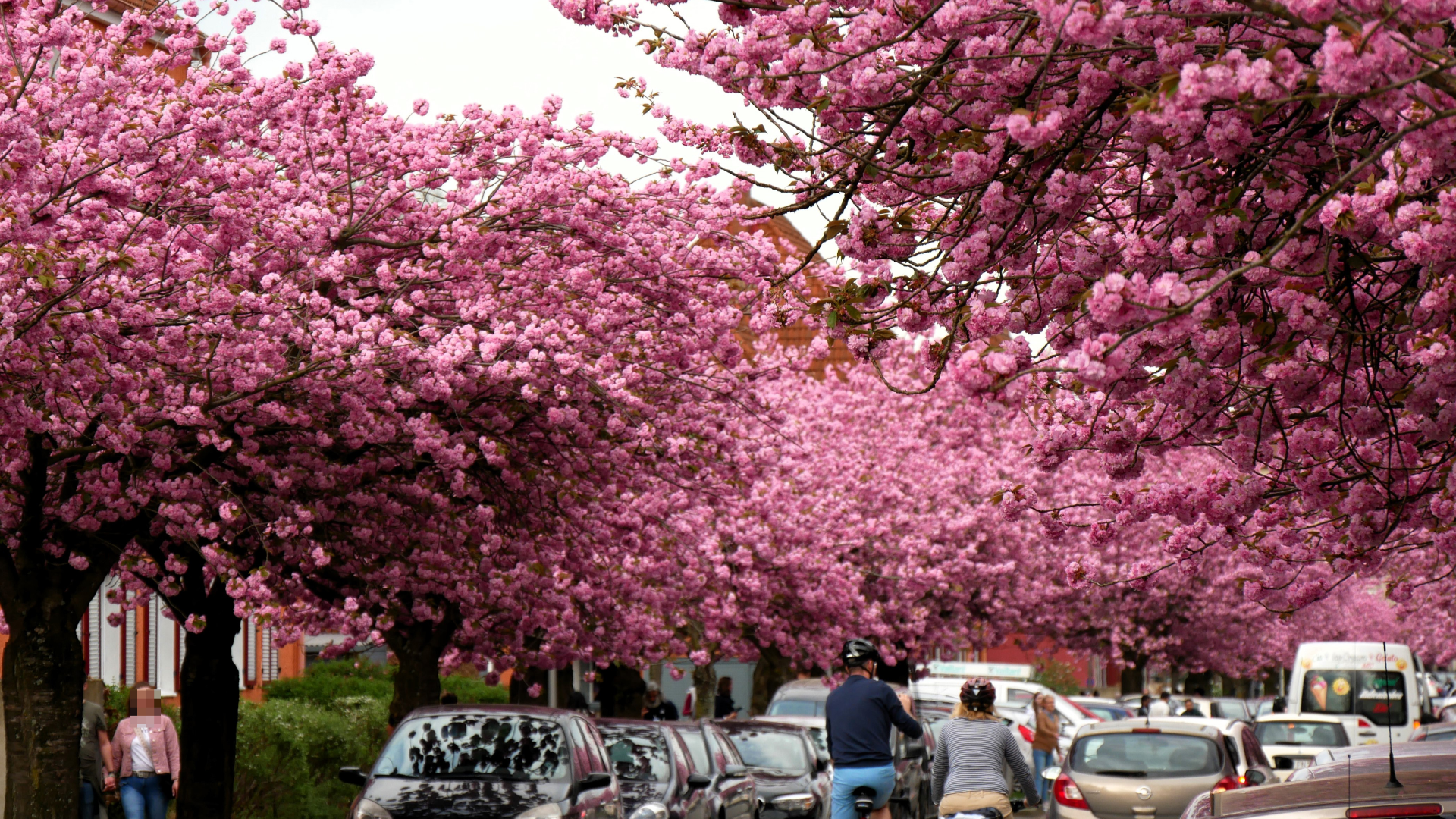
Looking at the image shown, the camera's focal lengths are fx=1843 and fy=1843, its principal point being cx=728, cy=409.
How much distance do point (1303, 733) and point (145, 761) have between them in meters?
17.2

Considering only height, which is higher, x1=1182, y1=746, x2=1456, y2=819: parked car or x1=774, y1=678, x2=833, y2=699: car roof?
x1=1182, y1=746, x2=1456, y2=819: parked car

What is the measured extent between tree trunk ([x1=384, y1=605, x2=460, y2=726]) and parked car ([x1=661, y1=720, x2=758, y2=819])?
4.13 metres

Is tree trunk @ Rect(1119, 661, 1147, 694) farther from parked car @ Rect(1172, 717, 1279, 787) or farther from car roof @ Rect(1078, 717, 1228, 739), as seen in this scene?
car roof @ Rect(1078, 717, 1228, 739)

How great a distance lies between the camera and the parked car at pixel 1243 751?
15133mm

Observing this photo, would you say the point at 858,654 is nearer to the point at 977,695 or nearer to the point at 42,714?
the point at 977,695

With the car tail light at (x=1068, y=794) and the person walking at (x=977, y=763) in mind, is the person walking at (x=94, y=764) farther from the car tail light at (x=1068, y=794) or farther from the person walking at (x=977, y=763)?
the car tail light at (x=1068, y=794)

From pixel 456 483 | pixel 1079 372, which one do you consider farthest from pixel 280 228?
pixel 1079 372

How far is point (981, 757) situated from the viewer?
11.6m

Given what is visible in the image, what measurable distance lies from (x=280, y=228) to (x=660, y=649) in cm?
1113

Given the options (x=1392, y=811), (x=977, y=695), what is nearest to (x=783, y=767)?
(x=977, y=695)

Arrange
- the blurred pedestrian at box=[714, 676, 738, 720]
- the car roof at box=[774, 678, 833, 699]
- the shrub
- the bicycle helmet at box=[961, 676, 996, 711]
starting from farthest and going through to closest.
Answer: the blurred pedestrian at box=[714, 676, 738, 720] → the car roof at box=[774, 678, 833, 699] → the shrub → the bicycle helmet at box=[961, 676, 996, 711]

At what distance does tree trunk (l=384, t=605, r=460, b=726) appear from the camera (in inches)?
799

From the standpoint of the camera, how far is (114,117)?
462 inches

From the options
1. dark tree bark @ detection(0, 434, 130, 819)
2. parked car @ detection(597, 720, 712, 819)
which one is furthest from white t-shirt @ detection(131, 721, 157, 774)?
parked car @ detection(597, 720, 712, 819)
